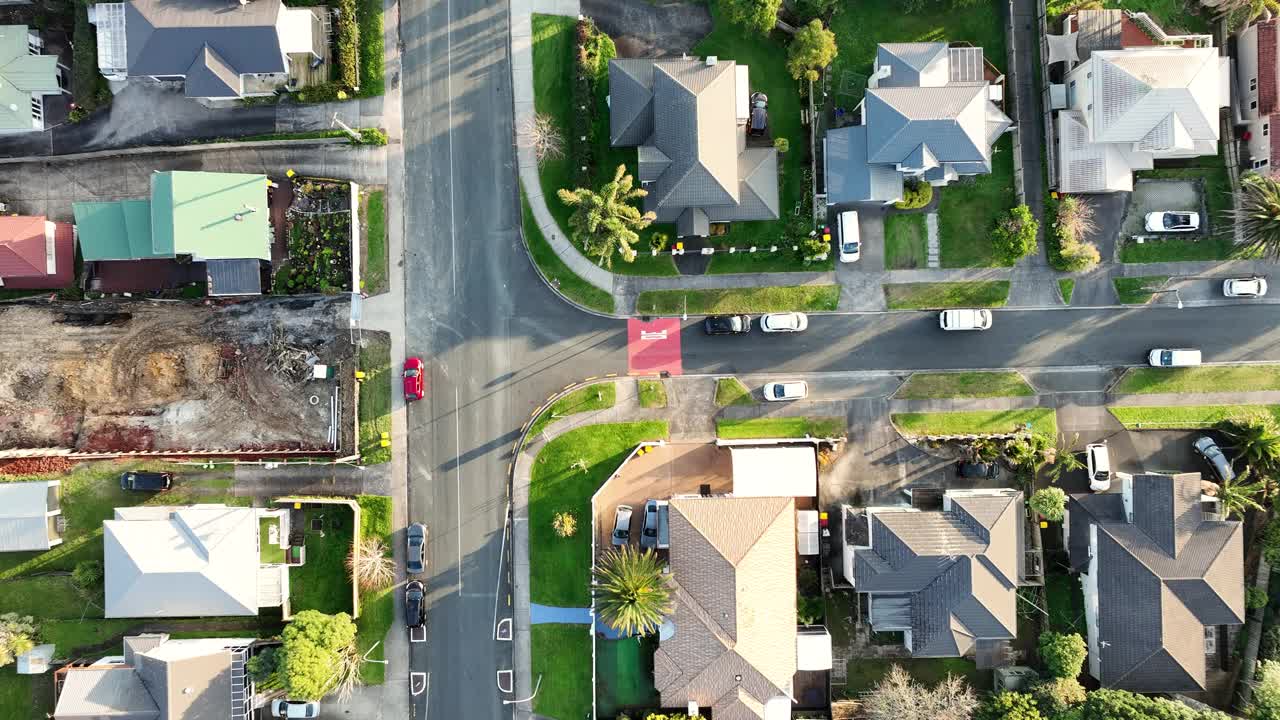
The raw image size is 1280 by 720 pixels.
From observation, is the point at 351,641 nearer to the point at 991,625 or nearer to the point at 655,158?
the point at 655,158

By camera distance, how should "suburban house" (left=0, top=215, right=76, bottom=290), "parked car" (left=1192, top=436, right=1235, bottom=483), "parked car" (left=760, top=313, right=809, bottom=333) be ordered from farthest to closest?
"parked car" (left=760, top=313, right=809, bottom=333)
"suburban house" (left=0, top=215, right=76, bottom=290)
"parked car" (left=1192, top=436, right=1235, bottom=483)

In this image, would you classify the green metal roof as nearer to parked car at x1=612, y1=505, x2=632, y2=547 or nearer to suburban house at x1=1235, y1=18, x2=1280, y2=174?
parked car at x1=612, y1=505, x2=632, y2=547

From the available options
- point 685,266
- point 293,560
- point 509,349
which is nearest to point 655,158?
point 685,266

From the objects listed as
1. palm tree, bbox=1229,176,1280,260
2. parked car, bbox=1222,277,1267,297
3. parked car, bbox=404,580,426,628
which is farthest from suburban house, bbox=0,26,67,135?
parked car, bbox=1222,277,1267,297

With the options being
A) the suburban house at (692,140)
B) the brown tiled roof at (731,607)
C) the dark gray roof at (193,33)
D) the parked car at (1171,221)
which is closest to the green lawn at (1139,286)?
the parked car at (1171,221)

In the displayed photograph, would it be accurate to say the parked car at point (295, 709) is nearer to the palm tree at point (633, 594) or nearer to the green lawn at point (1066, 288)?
the palm tree at point (633, 594)

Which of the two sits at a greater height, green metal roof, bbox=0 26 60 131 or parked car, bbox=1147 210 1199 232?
green metal roof, bbox=0 26 60 131
